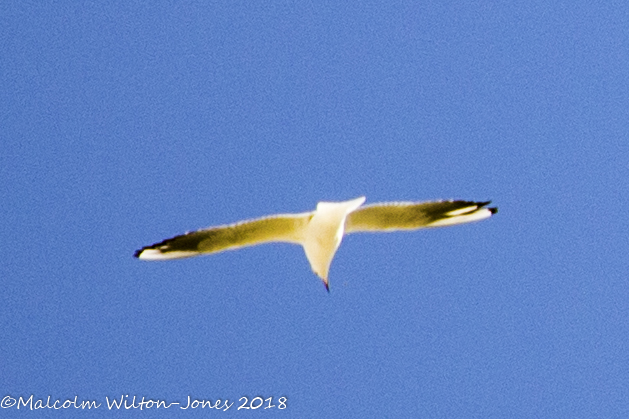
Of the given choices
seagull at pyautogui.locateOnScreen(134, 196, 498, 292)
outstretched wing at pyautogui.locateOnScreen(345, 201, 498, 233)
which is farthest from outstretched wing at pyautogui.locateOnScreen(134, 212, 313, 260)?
outstretched wing at pyautogui.locateOnScreen(345, 201, 498, 233)

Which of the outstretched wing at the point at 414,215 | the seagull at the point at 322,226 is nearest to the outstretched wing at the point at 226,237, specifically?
the seagull at the point at 322,226

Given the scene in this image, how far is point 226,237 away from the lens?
7.58 metres

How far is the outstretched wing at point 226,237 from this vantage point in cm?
742

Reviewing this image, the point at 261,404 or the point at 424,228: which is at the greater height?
the point at 424,228

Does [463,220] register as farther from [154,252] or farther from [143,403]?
[143,403]

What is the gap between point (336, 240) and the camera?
301 inches

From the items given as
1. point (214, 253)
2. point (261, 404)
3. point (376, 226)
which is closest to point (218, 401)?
point (261, 404)

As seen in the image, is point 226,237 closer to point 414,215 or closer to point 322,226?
point 322,226

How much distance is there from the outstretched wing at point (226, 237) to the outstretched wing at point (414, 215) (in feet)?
1.64

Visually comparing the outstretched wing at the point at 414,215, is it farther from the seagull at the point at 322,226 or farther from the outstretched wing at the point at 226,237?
the outstretched wing at the point at 226,237

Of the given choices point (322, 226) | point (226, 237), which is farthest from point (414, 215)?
point (226, 237)

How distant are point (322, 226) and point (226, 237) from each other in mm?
800

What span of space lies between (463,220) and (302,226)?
4.47 ft

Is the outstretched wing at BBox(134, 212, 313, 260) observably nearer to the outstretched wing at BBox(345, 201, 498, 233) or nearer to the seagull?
the seagull
